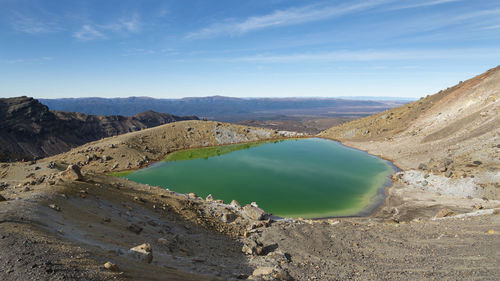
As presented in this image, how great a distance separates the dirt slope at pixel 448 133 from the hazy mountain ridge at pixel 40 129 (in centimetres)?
10027

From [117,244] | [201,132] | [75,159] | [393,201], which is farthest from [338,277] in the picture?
[201,132]

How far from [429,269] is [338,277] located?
4.42 metres

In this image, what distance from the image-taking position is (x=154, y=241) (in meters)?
12.6

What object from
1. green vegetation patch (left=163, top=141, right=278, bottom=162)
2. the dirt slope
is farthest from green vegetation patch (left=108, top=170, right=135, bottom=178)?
the dirt slope

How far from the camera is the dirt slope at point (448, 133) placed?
28.6 metres

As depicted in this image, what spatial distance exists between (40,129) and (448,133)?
12574cm

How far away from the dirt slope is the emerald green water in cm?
543

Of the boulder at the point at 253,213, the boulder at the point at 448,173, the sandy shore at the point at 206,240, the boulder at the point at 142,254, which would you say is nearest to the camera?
the sandy shore at the point at 206,240

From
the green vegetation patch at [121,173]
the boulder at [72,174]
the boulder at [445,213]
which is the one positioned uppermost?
the boulder at [72,174]

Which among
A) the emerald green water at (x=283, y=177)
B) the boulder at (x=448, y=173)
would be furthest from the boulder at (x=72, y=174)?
the boulder at (x=448, y=173)

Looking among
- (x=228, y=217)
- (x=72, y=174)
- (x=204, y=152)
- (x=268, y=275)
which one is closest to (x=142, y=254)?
(x=268, y=275)

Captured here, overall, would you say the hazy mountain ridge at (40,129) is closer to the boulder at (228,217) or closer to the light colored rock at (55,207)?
the light colored rock at (55,207)

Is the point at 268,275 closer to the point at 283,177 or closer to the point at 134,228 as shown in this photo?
the point at 134,228

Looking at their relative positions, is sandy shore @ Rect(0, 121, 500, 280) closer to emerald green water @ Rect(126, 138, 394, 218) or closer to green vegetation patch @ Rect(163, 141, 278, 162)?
emerald green water @ Rect(126, 138, 394, 218)
